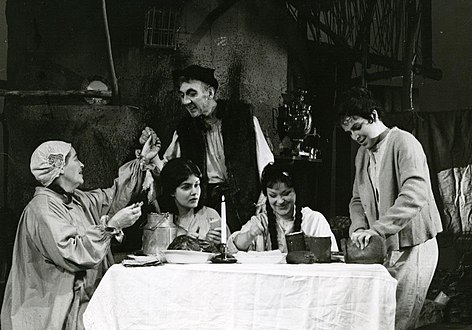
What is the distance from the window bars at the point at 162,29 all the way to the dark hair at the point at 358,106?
1094 mm

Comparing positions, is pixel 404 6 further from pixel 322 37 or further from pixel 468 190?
pixel 468 190

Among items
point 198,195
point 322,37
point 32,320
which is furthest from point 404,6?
point 32,320

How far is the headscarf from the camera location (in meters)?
3.68

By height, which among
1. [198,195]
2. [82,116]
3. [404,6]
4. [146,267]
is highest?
[404,6]

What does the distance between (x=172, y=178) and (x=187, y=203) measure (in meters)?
0.18

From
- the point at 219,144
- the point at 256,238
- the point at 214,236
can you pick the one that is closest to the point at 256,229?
the point at 256,238

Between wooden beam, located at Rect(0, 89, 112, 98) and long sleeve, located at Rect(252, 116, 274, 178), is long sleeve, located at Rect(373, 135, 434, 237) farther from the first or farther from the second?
wooden beam, located at Rect(0, 89, 112, 98)

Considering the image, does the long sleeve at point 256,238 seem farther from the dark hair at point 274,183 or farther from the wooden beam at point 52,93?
the wooden beam at point 52,93

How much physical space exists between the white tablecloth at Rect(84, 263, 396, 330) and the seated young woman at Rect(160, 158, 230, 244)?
748mm

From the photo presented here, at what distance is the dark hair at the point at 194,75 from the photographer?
3918 mm

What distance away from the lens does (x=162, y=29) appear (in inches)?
152

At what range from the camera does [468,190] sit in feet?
12.3

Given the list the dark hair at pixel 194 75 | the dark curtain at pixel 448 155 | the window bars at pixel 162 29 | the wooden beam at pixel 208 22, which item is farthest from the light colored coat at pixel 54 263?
the dark curtain at pixel 448 155

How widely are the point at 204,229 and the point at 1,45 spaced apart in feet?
5.50
